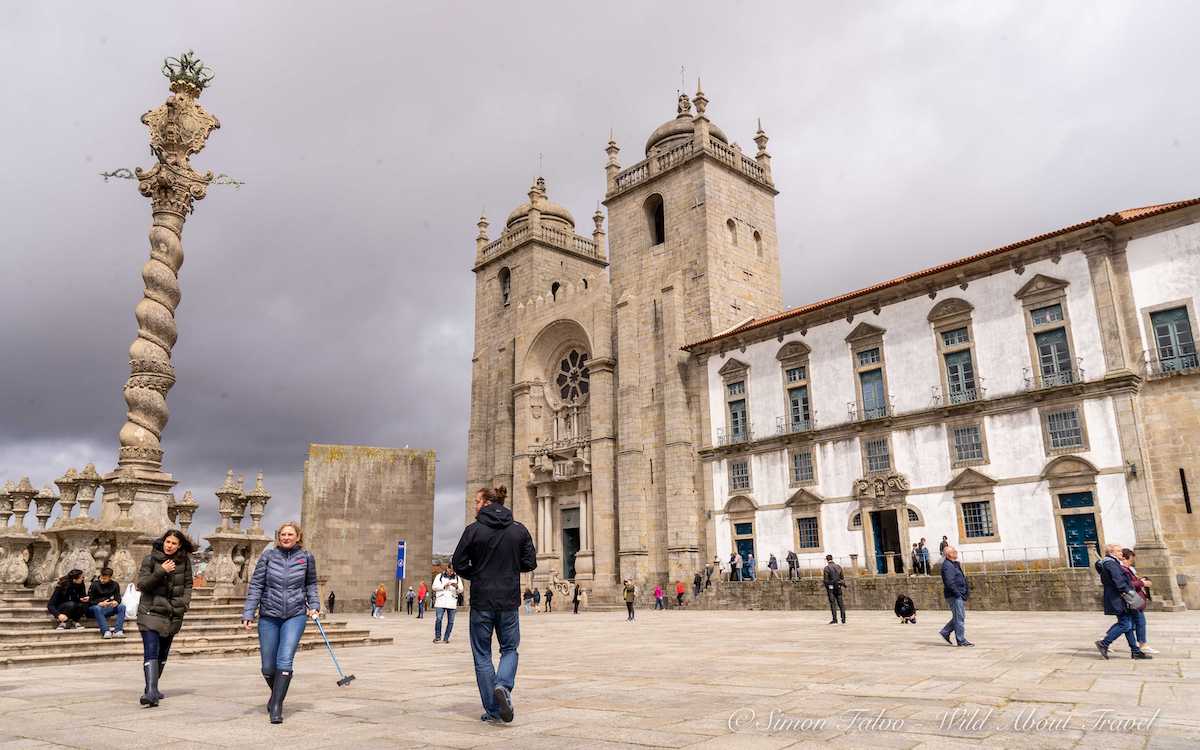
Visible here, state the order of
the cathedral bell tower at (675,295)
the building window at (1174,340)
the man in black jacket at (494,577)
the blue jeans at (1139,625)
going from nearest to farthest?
1. the man in black jacket at (494,577)
2. the blue jeans at (1139,625)
3. the building window at (1174,340)
4. the cathedral bell tower at (675,295)

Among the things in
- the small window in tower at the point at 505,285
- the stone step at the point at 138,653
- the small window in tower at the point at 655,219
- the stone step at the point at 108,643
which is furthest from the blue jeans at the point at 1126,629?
the small window in tower at the point at 505,285

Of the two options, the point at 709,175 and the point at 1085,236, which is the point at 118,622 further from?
the point at 709,175

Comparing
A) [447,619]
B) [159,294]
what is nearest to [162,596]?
[447,619]

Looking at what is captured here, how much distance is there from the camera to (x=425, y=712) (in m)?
6.38

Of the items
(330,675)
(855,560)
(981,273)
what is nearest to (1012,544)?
(855,560)

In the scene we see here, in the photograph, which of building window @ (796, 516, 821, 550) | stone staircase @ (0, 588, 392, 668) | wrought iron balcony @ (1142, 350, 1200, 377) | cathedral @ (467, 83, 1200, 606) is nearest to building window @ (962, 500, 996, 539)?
cathedral @ (467, 83, 1200, 606)

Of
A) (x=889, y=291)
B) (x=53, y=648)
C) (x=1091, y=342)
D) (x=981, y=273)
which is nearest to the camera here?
(x=53, y=648)

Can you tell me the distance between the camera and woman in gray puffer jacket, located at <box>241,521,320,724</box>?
256 inches

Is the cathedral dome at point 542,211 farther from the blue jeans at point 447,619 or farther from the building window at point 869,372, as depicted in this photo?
the blue jeans at point 447,619

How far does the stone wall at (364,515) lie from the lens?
38.1 metres

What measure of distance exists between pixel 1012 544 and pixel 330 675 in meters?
22.1

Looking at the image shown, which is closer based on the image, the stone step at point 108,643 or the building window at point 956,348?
the stone step at point 108,643

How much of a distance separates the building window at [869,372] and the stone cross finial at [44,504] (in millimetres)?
24728

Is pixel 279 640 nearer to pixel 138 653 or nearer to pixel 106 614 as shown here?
pixel 138 653
